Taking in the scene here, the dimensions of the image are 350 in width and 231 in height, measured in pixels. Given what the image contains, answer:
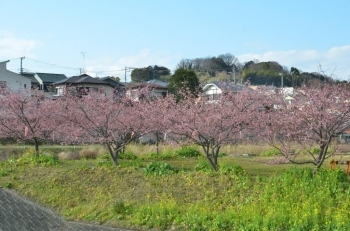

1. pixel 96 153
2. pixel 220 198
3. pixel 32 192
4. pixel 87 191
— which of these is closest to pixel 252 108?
pixel 220 198

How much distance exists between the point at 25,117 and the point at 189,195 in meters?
8.69

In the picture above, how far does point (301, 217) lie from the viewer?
25.0 ft

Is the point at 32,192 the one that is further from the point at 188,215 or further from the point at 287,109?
the point at 287,109

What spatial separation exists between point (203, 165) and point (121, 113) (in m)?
4.09

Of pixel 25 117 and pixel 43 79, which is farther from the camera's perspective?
pixel 43 79

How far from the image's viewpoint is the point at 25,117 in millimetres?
16375

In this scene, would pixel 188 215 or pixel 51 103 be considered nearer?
pixel 188 215

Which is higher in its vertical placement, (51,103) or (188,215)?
(51,103)

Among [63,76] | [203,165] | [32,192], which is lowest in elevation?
[32,192]

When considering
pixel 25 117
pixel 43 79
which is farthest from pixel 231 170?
pixel 43 79

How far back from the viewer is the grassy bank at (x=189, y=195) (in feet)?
Result: 26.2

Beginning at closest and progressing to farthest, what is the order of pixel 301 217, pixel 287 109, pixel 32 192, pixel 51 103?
pixel 301 217 < pixel 287 109 < pixel 32 192 < pixel 51 103

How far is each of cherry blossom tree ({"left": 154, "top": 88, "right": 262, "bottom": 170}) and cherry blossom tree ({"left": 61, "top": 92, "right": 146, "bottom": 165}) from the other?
2281 mm

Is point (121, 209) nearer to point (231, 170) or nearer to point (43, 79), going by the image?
point (231, 170)
